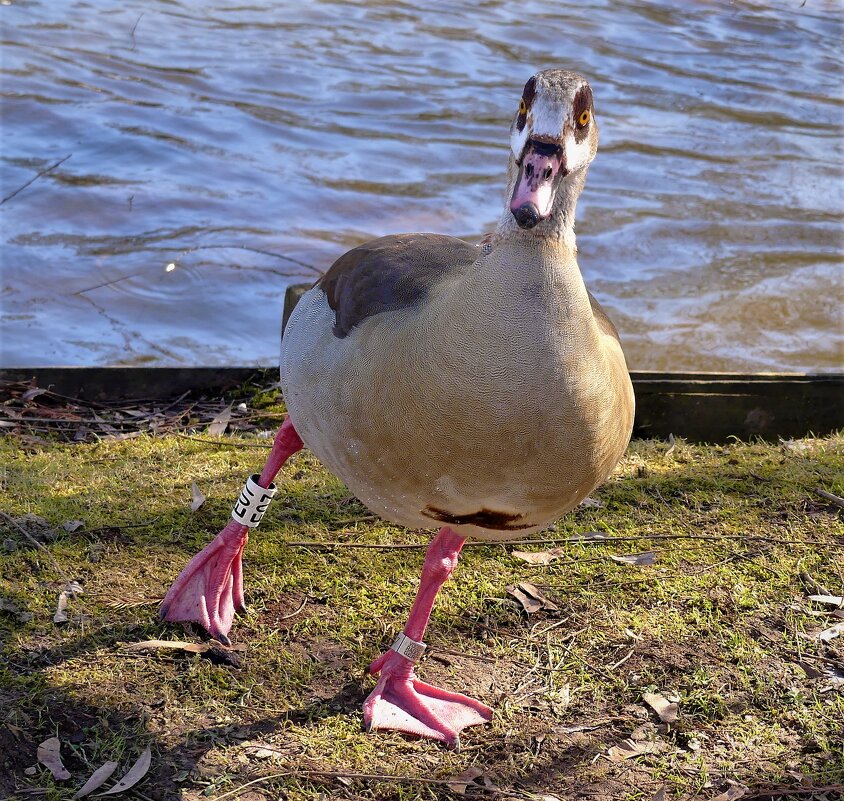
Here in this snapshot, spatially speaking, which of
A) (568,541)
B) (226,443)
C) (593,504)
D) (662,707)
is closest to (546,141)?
(662,707)

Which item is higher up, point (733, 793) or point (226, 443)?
point (226, 443)

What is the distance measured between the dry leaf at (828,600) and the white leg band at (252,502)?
1914 mm

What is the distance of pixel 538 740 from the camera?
10.2ft

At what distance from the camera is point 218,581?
342 cm

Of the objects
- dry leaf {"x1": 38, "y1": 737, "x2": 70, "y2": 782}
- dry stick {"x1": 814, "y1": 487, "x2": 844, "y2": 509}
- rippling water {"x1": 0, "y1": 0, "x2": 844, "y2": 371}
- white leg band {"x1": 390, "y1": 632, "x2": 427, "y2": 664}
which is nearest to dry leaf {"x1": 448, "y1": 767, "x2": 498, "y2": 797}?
white leg band {"x1": 390, "y1": 632, "x2": 427, "y2": 664}

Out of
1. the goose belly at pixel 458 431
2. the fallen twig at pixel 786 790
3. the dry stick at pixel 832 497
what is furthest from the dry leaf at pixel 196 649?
the dry stick at pixel 832 497

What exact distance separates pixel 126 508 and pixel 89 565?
1.24ft

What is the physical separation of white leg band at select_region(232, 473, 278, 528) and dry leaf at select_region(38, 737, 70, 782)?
944 millimetres

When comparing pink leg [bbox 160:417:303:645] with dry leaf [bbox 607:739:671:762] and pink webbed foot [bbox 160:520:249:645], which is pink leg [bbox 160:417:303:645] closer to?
pink webbed foot [bbox 160:520:249:645]

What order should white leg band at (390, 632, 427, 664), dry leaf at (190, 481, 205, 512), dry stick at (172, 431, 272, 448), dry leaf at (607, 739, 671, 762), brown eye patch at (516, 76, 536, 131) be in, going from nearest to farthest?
brown eye patch at (516, 76, 536, 131), dry leaf at (607, 739, 671, 762), white leg band at (390, 632, 427, 664), dry leaf at (190, 481, 205, 512), dry stick at (172, 431, 272, 448)

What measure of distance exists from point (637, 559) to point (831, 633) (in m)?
0.71

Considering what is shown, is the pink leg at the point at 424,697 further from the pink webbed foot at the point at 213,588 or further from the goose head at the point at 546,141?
the goose head at the point at 546,141

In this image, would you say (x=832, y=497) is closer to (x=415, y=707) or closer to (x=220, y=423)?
(x=415, y=707)

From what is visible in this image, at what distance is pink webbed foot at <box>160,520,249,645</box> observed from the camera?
333cm
